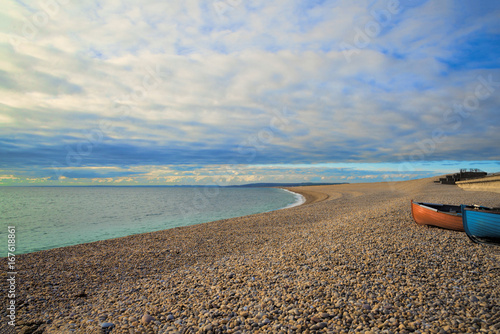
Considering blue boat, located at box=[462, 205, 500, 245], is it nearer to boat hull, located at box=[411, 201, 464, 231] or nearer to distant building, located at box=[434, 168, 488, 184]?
boat hull, located at box=[411, 201, 464, 231]

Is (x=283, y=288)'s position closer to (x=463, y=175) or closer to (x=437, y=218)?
(x=437, y=218)

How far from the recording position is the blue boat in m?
8.66

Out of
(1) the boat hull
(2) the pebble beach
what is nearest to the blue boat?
(2) the pebble beach

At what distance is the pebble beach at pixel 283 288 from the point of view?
14.7 ft

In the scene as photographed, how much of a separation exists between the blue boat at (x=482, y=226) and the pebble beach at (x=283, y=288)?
38 centimetres

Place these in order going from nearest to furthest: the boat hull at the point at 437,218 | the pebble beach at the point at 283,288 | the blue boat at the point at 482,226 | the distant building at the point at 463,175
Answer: the pebble beach at the point at 283,288
the blue boat at the point at 482,226
the boat hull at the point at 437,218
the distant building at the point at 463,175

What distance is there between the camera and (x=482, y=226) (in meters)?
8.88

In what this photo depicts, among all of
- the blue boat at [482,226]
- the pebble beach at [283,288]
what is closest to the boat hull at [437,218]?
the pebble beach at [283,288]

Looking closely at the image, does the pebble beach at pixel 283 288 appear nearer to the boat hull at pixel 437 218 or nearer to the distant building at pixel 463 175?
the boat hull at pixel 437 218

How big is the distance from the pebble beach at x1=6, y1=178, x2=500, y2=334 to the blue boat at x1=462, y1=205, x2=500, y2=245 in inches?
15.0

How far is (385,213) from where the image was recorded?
14945mm

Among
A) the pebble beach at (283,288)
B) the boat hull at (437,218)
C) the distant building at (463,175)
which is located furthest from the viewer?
the distant building at (463,175)

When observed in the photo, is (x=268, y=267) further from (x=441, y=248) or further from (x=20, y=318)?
(x=20, y=318)

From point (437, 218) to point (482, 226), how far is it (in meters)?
1.82
